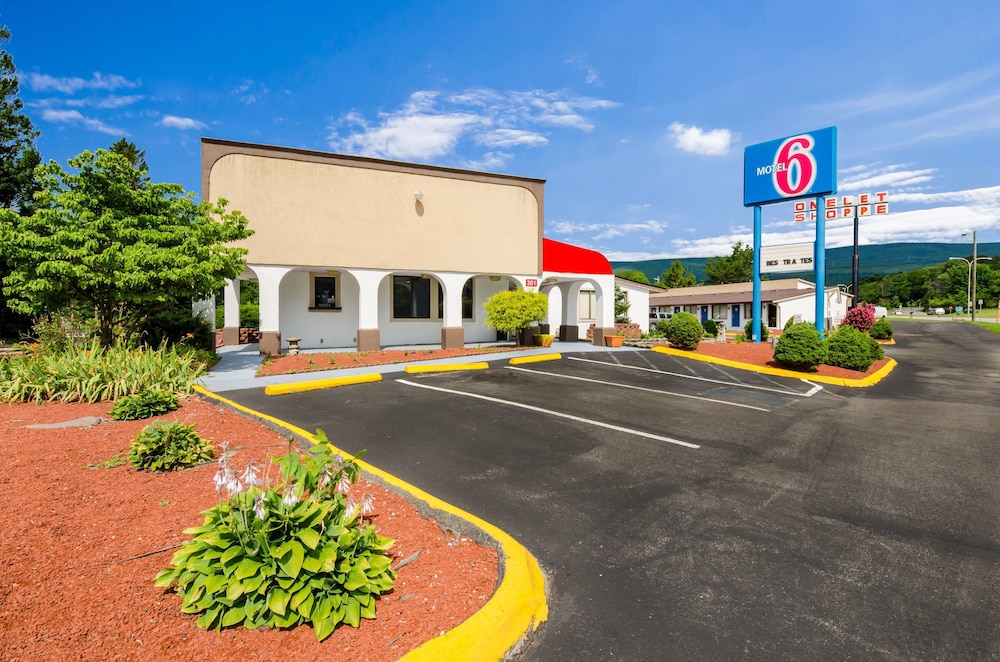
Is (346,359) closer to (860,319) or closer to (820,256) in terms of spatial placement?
(820,256)

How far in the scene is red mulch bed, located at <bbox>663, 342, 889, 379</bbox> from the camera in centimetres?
1491

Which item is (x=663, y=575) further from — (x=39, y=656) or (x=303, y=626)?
(x=39, y=656)

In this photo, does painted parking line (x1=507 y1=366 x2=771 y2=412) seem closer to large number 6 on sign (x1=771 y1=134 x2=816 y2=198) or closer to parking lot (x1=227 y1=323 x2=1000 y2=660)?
parking lot (x1=227 y1=323 x2=1000 y2=660)

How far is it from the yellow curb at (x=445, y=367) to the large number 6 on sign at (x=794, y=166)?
14142 millimetres

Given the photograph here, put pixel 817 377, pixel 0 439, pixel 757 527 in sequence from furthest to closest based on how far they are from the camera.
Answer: pixel 817 377, pixel 0 439, pixel 757 527

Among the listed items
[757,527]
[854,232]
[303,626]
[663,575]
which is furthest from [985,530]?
[854,232]

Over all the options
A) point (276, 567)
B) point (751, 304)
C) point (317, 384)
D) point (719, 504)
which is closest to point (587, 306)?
point (317, 384)

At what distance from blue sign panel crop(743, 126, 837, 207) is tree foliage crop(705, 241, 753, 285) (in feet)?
146

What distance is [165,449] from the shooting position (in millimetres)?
5035

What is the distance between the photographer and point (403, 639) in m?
2.63

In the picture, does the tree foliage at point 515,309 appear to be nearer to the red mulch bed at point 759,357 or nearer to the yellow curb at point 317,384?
the red mulch bed at point 759,357

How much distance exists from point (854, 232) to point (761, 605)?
42.8 metres

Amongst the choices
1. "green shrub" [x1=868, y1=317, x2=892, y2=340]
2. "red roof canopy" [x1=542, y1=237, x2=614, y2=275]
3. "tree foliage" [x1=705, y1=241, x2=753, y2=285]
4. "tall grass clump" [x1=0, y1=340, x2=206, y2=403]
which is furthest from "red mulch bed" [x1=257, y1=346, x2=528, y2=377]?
"tree foliage" [x1=705, y1=241, x2=753, y2=285]

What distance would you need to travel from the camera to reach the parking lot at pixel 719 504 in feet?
9.80
